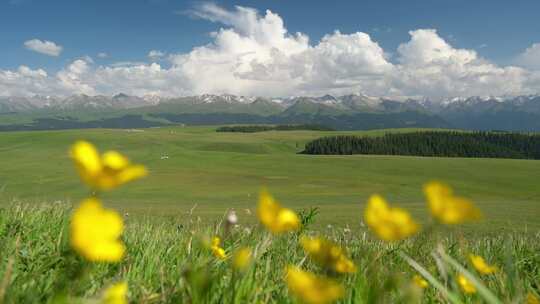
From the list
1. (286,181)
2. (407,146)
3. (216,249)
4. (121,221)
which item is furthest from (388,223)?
(407,146)

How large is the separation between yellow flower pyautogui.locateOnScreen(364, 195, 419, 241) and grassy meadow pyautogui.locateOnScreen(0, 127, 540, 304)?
0.09 metres

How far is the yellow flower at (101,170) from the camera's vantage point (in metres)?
0.95

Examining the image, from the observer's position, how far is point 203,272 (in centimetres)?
143

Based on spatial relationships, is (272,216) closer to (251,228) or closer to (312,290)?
(312,290)

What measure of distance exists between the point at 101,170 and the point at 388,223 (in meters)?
0.65

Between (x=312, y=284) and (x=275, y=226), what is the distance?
223 millimetres

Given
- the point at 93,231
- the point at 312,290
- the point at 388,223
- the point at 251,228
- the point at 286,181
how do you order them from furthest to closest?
the point at 286,181 → the point at 251,228 → the point at 388,223 → the point at 312,290 → the point at 93,231

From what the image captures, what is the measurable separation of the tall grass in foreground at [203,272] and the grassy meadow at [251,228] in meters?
0.01

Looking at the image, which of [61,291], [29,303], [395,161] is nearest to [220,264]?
[29,303]

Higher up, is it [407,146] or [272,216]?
[272,216]

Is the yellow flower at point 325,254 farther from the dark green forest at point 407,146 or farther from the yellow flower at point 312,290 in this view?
the dark green forest at point 407,146

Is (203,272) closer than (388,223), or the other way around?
(388,223)

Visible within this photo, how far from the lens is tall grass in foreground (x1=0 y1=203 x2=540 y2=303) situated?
1.52 m

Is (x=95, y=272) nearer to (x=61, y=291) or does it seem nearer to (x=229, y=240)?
(x=229, y=240)
